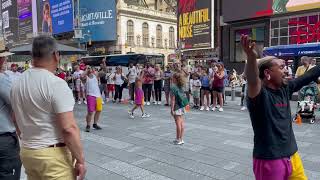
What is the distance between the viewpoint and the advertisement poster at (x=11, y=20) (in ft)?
270

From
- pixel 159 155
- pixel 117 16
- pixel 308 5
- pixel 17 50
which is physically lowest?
pixel 159 155

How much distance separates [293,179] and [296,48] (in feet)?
73.5

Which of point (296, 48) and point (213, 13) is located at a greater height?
point (213, 13)

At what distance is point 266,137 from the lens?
295 cm

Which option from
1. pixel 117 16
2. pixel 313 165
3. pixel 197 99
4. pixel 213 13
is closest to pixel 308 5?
pixel 213 13

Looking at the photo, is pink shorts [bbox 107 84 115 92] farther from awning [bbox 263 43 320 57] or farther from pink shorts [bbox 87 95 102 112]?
awning [bbox 263 43 320 57]

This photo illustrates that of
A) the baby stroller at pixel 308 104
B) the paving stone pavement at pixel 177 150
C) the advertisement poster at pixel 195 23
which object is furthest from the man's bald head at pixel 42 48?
the advertisement poster at pixel 195 23

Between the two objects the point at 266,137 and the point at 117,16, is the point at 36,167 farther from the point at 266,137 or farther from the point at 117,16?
the point at 117,16

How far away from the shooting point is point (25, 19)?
250 ft

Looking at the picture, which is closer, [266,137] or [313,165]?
[266,137]

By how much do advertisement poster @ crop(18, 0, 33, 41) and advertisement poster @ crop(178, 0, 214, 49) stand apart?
4148cm

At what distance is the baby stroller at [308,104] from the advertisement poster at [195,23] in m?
29.4

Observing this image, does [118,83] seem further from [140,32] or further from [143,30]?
[143,30]

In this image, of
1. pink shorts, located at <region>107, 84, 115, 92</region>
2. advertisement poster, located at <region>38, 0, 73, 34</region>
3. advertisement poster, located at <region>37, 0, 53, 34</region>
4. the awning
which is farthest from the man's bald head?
advertisement poster, located at <region>37, 0, 53, 34</region>
